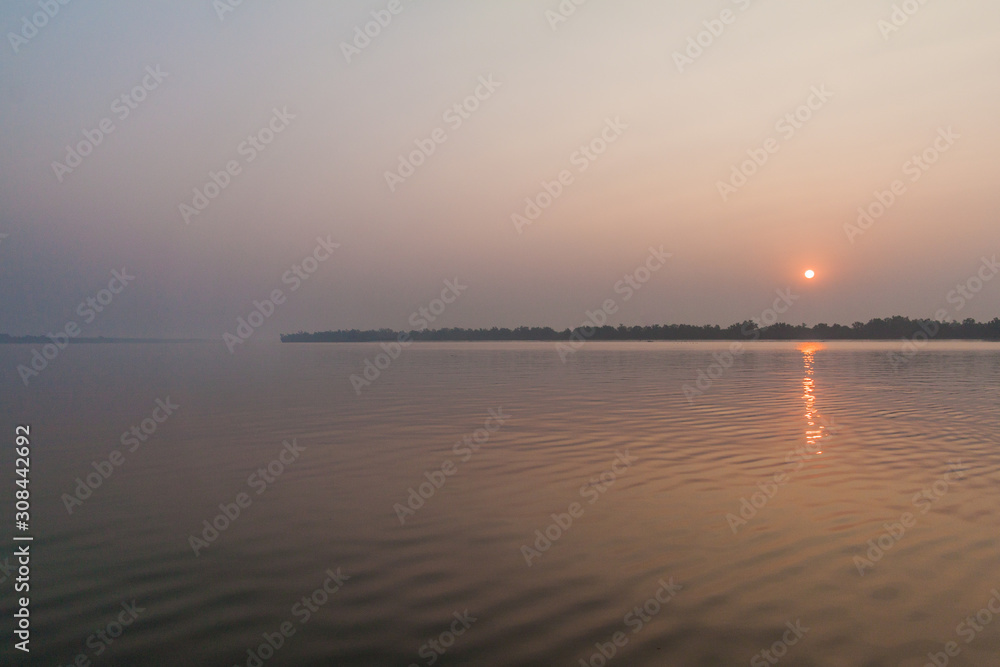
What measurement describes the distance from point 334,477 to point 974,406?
26831 mm

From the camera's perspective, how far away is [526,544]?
35.5ft

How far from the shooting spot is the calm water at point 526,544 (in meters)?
7.49

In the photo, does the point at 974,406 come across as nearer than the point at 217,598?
No

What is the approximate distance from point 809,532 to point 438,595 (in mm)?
6314

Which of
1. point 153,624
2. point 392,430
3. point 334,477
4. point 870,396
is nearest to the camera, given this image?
point 153,624

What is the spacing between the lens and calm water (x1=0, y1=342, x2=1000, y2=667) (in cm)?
749

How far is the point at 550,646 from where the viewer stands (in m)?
7.31

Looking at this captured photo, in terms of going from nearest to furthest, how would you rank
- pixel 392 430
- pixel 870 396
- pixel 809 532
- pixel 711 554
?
pixel 711 554
pixel 809 532
pixel 392 430
pixel 870 396

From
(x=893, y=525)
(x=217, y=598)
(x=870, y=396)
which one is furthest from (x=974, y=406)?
(x=217, y=598)

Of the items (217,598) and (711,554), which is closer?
(217,598)

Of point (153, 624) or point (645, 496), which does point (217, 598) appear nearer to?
point (153, 624)

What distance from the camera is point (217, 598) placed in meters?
8.69

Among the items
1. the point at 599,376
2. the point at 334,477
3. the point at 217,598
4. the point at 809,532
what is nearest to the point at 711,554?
the point at 809,532

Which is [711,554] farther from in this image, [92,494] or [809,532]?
[92,494]
